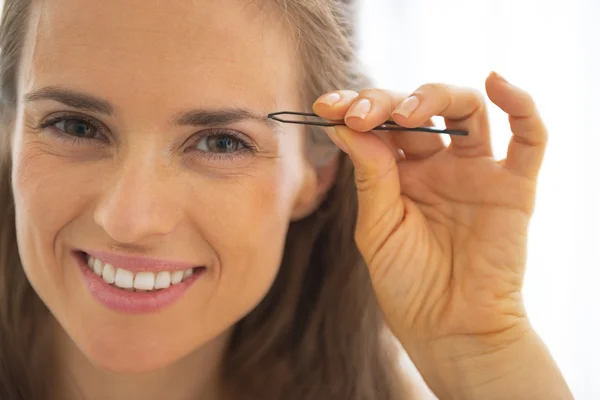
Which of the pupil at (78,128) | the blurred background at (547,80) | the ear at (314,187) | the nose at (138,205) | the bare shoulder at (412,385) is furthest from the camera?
the blurred background at (547,80)

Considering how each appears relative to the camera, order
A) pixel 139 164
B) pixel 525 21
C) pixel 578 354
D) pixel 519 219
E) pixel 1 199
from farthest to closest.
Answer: pixel 578 354 → pixel 525 21 → pixel 1 199 → pixel 519 219 → pixel 139 164

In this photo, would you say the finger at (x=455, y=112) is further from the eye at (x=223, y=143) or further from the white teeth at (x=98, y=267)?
the white teeth at (x=98, y=267)

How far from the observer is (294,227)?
1589 millimetres

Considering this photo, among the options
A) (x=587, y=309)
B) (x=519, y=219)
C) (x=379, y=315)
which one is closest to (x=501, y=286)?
(x=519, y=219)

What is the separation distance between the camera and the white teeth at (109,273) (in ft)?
4.02

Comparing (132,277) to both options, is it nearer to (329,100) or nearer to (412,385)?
(329,100)

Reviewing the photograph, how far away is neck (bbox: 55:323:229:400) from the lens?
4.68ft

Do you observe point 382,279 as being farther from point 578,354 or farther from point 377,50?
point 578,354

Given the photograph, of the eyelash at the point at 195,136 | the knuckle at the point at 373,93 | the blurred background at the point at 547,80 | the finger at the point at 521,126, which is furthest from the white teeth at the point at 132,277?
the blurred background at the point at 547,80

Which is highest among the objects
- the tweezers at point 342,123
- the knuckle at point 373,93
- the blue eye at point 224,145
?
the knuckle at point 373,93

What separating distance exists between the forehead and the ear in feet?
0.80

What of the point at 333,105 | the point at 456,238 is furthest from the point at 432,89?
the point at 456,238

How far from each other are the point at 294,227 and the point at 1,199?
625mm

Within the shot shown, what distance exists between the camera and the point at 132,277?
1226 mm
